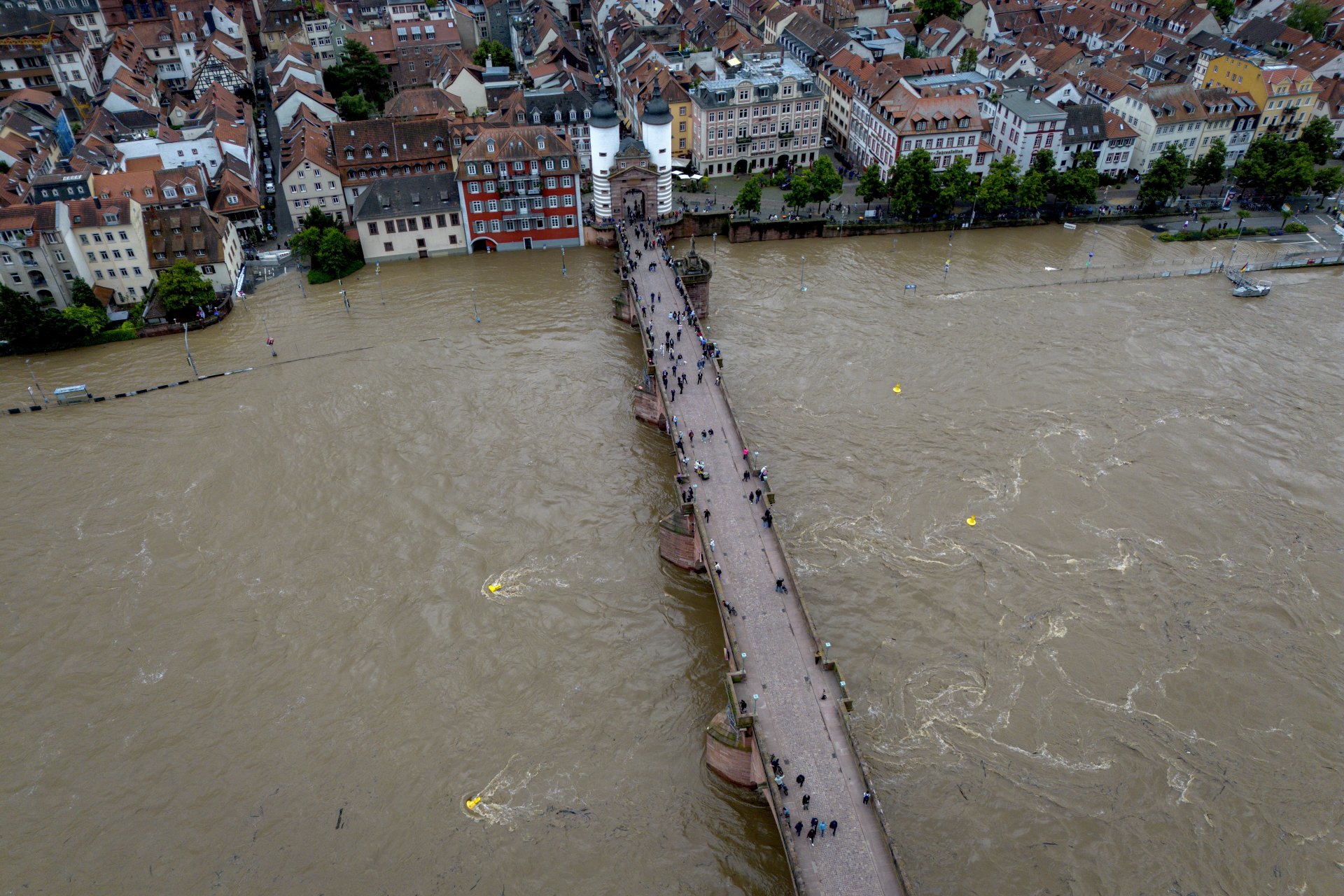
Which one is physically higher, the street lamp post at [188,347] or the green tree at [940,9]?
the green tree at [940,9]

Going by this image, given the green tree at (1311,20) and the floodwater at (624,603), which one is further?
the green tree at (1311,20)

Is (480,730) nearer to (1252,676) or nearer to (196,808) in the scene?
(196,808)

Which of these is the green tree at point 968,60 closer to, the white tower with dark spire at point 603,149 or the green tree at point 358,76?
the white tower with dark spire at point 603,149

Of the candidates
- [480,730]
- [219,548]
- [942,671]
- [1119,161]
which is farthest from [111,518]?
[1119,161]

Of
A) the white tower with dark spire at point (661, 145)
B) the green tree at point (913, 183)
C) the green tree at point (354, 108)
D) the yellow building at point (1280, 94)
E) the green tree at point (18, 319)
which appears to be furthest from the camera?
the green tree at point (354, 108)

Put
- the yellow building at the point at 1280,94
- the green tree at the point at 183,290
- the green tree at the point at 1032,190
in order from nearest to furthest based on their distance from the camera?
the green tree at the point at 183,290 → the green tree at the point at 1032,190 → the yellow building at the point at 1280,94

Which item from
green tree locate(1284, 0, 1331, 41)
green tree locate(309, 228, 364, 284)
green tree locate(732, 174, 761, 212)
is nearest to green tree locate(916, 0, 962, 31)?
green tree locate(1284, 0, 1331, 41)

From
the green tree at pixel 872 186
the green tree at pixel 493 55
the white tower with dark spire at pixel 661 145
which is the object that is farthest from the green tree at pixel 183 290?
the green tree at pixel 493 55
